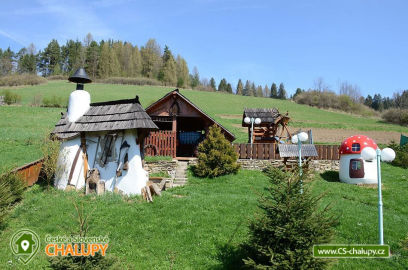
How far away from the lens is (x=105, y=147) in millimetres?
13039

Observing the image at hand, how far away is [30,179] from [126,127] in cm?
564

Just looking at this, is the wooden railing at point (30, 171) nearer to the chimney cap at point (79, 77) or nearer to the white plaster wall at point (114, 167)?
the white plaster wall at point (114, 167)

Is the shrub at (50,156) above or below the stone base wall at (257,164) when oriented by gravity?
above

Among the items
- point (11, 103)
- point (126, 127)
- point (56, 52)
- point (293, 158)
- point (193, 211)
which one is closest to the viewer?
point (193, 211)

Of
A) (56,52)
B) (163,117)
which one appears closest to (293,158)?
(163,117)

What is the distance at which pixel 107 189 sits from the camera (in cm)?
1272

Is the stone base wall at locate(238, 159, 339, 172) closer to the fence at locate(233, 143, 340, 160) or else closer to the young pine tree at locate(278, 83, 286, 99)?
the fence at locate(233, 143, 340, 160)

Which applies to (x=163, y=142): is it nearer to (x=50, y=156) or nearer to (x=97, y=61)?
(x=50, y=156)

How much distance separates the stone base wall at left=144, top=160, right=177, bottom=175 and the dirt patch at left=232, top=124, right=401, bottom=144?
2108cm

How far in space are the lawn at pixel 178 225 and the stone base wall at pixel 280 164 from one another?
5.63 m

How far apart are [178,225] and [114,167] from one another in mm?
4551

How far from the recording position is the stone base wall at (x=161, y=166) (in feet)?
58.2

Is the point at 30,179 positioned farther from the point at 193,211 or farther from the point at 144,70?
the point at 144,70

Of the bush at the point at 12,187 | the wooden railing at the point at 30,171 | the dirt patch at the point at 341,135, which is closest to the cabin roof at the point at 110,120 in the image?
the wooden railing at the point at 30,171
